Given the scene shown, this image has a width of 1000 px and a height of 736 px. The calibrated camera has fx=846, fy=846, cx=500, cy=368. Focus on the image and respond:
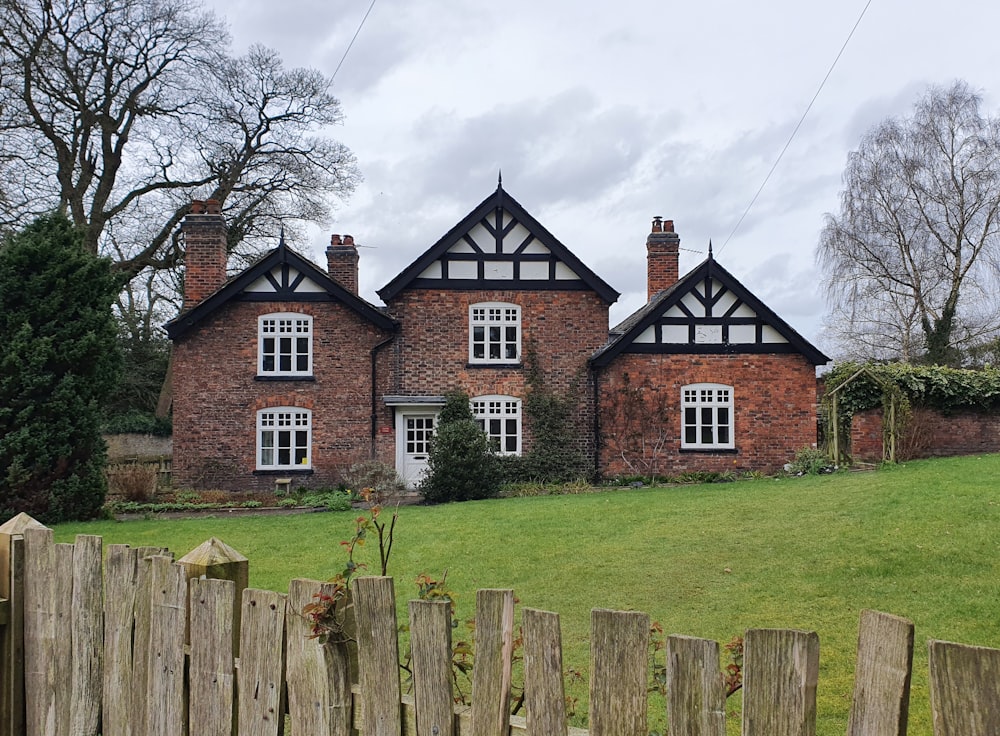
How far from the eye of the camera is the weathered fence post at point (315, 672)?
9.03 feet

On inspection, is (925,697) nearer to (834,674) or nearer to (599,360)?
(834,674)

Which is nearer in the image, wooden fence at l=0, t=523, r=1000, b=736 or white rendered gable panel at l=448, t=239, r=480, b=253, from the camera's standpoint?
wooden fence at l=0, t=523, r=1000, b=736

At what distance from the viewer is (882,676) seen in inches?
75.9

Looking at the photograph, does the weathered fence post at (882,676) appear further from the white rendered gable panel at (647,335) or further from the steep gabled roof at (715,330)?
the white rendered gable panel at (647,335)

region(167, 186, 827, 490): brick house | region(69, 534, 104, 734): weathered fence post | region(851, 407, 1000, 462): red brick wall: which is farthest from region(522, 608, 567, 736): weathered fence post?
region(851, 407, 1000, 462): red brick wall

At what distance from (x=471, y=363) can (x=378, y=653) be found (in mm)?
20437

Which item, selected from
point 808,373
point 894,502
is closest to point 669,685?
point 894,502

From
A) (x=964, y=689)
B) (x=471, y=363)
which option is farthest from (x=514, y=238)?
(x=964, y=689)

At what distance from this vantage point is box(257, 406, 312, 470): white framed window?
74.0 ft

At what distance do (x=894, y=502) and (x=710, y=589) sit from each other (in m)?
5.29

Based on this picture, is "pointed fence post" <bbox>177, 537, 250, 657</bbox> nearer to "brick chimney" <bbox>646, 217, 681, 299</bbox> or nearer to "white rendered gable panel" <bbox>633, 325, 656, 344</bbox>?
"white rendered gable panel" <bbox>633, 325, 656, 344</bbox>

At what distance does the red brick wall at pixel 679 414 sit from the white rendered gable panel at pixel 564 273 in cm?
255

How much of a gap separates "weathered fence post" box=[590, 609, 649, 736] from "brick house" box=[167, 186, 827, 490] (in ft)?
66.2

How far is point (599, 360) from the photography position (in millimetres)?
22625
